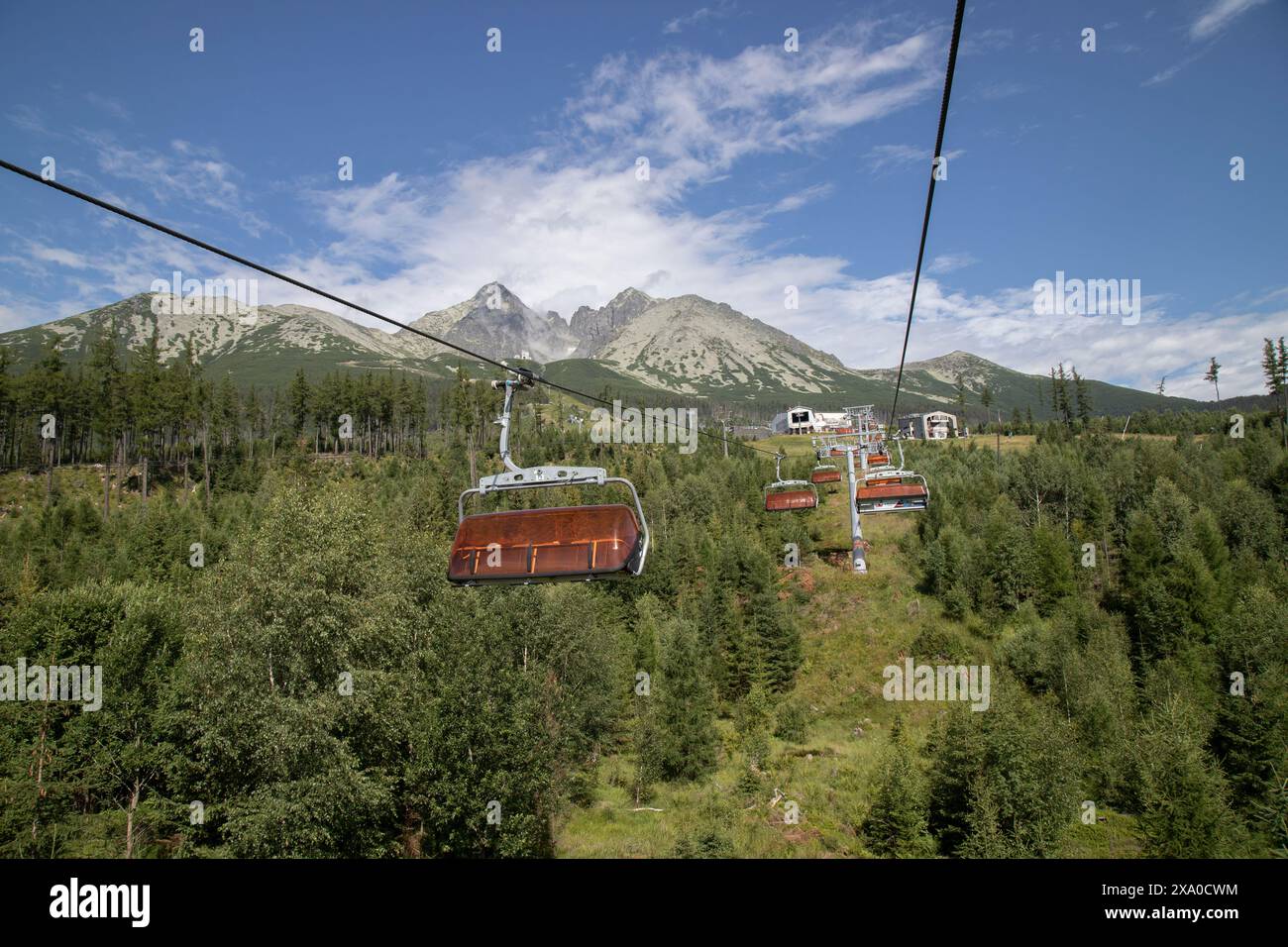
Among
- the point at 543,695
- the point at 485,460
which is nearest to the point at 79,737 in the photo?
the point at 543,695

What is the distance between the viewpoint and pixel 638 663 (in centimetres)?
5103

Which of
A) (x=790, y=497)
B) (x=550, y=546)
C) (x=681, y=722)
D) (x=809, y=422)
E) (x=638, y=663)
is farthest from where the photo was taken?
(x=809, y=422)

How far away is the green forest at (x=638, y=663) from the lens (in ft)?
77.9

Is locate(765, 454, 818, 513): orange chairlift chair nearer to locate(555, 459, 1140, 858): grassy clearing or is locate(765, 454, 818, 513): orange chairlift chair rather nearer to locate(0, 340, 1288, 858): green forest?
locate(0, 340, 1288, 858): green forest

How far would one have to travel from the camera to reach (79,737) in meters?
24.8

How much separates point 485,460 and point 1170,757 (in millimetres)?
72249

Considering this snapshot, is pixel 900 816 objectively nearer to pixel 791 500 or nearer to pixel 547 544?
pixel 791 500

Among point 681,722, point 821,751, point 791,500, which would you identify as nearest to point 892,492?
point 791,500

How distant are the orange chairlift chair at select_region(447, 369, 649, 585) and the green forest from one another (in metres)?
14.6

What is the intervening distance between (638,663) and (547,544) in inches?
1679

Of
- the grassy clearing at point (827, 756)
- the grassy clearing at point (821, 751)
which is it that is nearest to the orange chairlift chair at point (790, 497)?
the grassy clearing at point (827, 756)

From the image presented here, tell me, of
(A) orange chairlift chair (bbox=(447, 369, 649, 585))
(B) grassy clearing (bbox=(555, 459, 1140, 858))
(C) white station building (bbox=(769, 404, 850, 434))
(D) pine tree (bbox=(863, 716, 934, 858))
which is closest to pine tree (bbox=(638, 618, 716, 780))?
(B) grassy clearing (bbox=(555, 459, 1140, 858))

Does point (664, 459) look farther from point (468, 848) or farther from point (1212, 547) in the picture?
point (468, 848)
